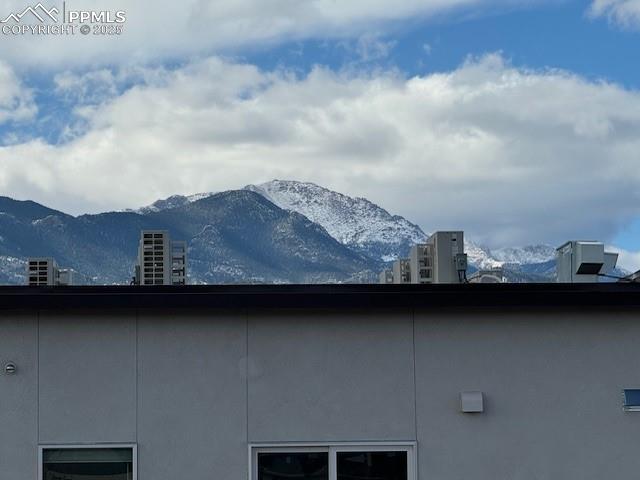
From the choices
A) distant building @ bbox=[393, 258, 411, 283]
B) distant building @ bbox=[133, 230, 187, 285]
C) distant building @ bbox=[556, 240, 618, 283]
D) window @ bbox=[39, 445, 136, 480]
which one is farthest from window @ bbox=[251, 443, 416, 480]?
distant building @ bbox=[393, 258, 411, 283]

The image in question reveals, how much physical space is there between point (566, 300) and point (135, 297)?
11.9 ft

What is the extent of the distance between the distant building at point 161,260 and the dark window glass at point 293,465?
14.2 meters

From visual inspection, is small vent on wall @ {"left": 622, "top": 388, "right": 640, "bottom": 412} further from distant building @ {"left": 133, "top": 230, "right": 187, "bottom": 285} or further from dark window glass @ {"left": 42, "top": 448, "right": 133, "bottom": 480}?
distant building @ {"left": 133, "top": 230, "right": 187, "bottom": 285}

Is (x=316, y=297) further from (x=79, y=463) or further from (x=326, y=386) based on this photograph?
(x=79, y=463)

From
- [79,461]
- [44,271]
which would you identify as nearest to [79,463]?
[79,461]

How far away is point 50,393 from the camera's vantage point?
10.0 metres

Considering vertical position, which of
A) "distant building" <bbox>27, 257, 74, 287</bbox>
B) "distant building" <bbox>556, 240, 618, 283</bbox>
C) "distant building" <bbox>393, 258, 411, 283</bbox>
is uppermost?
"distant building" <bbox>27, 257, 74, 287</bbox>

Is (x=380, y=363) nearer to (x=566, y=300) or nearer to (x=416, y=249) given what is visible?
(x=566, y=300)

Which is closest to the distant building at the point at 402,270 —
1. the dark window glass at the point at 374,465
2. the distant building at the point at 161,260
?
the distant building at the point at 161,260

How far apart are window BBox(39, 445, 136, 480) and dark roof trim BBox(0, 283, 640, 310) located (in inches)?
48.1

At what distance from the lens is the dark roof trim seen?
9.80m

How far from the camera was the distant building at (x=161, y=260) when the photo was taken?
82.5 ft

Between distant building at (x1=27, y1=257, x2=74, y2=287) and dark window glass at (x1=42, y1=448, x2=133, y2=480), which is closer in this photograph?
dark window glass at (x1=42, y1=448, x2=133, y2=480)

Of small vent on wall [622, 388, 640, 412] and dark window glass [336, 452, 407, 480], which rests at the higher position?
small vent on wall [622, 388, 640, 412]
